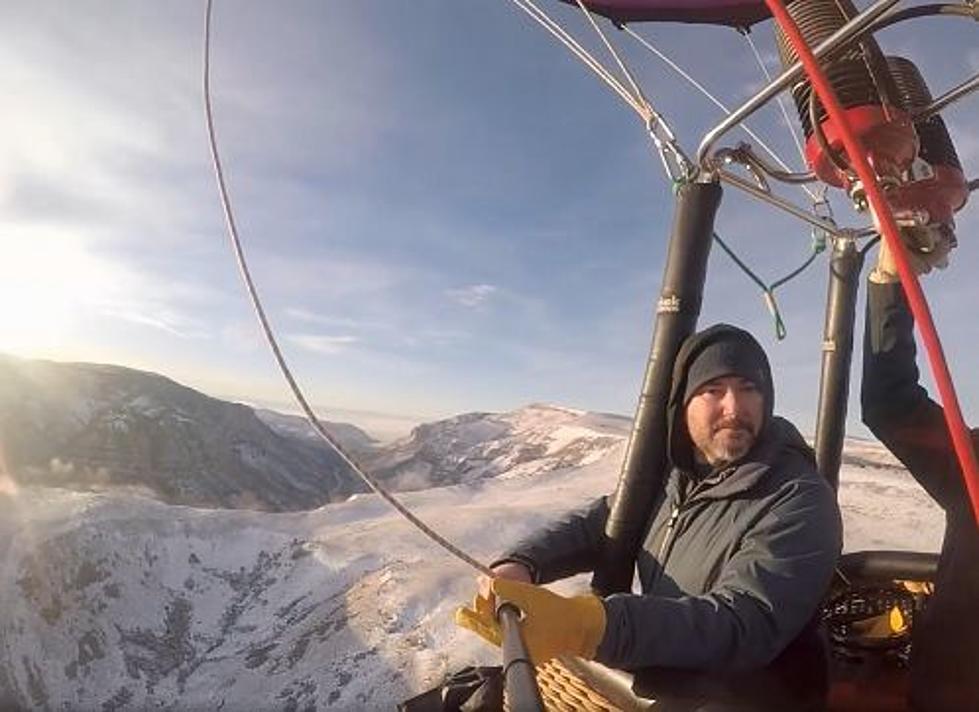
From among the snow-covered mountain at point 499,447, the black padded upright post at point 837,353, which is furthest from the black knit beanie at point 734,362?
the snow-covered mountain at point 499,447

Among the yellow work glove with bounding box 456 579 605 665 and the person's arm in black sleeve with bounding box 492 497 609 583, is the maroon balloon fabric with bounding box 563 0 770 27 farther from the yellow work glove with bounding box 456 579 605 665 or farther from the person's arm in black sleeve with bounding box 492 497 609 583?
the yellow work glove with bounding box 456 579 605 665

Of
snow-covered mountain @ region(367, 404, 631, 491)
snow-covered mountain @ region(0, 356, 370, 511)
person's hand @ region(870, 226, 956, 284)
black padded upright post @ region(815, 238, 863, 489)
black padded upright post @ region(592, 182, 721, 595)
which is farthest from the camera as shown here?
snow-covered mountain @ region(0, 356, 370, 511)

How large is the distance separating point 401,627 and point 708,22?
567cm

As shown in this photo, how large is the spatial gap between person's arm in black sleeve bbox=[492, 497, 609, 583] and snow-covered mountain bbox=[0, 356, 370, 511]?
63.1ft

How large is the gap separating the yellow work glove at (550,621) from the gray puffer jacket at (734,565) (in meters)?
0.03

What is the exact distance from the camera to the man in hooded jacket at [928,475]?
6.36ft

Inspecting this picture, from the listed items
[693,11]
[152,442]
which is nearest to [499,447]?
[152,442]

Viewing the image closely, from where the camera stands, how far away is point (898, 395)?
2225 millimetres

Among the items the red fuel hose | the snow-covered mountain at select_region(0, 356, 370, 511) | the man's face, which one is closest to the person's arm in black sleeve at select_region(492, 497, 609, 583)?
the man's face

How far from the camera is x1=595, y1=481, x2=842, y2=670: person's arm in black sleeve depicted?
1.60 meters

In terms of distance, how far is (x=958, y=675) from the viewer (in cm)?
193

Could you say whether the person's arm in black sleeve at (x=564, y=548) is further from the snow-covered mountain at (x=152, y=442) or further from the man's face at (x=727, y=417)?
the snow-covered mountain at (x=152, y=442)

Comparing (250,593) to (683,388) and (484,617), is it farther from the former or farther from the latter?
(484,617)

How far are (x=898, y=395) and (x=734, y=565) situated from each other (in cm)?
80
